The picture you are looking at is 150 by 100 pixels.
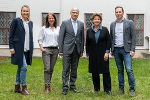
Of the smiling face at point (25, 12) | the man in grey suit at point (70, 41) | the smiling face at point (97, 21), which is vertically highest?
the smiling face at point (25, 12)

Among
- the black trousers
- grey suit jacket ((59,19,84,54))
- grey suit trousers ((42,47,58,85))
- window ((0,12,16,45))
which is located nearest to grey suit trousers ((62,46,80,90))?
grey suit jacket ((59,19,84,54))

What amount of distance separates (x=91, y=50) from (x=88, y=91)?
1.13 metres

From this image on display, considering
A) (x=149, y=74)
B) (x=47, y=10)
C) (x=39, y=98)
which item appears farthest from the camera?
(x=47, y=10)

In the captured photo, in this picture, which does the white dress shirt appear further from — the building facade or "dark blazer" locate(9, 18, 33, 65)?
the building facade

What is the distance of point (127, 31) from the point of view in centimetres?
811

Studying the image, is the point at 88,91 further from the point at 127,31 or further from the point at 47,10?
the point at 47,10

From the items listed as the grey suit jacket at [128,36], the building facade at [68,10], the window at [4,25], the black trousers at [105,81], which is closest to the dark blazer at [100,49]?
the black trousers at [105,81]

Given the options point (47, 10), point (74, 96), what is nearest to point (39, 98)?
point (74, 96)

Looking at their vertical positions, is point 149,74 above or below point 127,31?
below

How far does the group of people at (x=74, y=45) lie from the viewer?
318 inches

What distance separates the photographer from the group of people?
809cm

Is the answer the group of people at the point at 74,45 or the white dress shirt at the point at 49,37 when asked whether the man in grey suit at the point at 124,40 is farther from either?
the white dress shirt at the point at 49,37

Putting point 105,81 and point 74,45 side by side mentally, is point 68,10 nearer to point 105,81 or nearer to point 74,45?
point 74,45

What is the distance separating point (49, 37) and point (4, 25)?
13.5m
